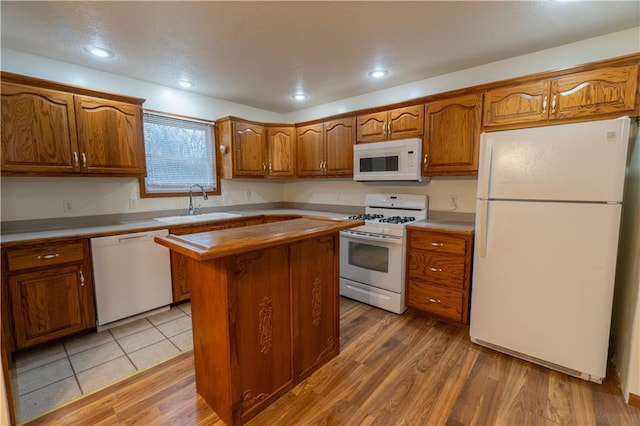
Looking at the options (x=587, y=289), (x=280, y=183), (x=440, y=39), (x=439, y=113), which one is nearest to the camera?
(x=587, y=289)

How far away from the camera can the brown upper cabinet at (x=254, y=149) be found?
12.1ft

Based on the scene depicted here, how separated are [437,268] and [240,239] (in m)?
1.94

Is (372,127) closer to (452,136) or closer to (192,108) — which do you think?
(452,136)

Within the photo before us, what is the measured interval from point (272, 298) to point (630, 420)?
6.99 ft

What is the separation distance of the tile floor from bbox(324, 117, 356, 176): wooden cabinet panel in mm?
2399

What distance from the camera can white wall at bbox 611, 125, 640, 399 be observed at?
170cm

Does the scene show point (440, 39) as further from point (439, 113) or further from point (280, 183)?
point (280, 183)

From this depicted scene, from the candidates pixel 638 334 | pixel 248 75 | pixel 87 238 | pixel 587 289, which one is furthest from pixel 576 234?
pixel 87 238

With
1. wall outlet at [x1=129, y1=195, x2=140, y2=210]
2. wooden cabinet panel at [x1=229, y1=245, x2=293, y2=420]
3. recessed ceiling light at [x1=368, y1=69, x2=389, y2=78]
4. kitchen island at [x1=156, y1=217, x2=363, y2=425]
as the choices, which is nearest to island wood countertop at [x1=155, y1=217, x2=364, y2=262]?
kitchen island at [x1=156, y1=217, x2=363, y2=425]

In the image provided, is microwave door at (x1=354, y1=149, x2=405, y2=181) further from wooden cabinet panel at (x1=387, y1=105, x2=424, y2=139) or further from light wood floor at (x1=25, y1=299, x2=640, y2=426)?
light wood floor at (x1=25, y1=299, x2=640, y2=426)

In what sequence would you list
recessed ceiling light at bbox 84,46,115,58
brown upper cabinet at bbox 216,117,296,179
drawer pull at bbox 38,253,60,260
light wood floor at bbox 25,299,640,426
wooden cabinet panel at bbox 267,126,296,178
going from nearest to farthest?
1. light wood floor at bbox 25,299,640,426
2. drawer pull at bbox 38,253,60,260
3. recessed ceiling light at bbox 84,46,115,58
4. brown upper cabinet at bbox 216,117,296,179
5. wooden cabinet panel at bbox 267,126,296,178

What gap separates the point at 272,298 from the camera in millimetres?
1676

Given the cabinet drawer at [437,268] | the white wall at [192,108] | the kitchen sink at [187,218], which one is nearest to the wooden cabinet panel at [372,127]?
the white wall at [192,108]

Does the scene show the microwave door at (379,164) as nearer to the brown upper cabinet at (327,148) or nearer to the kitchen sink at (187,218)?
the brown upper cabinet at (327,148)
